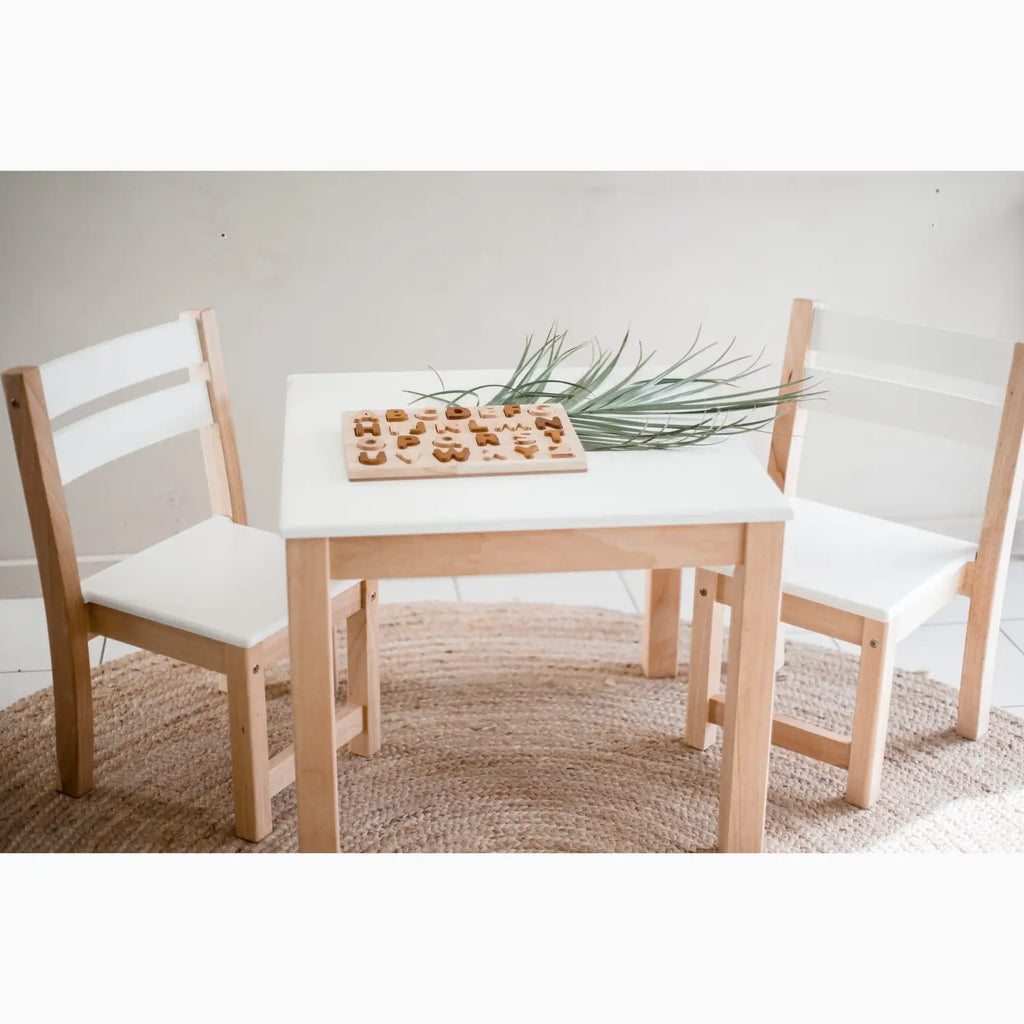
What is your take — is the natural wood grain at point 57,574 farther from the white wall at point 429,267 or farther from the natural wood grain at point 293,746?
the white wall at point 429,267

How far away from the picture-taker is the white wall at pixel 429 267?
9.82 ft

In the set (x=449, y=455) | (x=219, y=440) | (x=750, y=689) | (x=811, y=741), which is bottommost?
(x=811, y=741)

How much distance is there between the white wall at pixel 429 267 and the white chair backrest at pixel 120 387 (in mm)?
→ 690

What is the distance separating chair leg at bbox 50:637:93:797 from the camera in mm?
2201

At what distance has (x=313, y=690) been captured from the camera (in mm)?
1850

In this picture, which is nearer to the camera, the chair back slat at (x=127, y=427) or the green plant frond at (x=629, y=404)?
the green plant frond at (x=629, y=404)

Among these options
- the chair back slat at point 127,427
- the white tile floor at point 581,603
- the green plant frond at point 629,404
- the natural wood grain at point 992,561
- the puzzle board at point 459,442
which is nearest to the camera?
the puzzle board at point 459,442

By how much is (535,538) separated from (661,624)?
1.00 meters

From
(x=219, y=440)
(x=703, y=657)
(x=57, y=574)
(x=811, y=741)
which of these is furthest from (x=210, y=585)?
(x=811, y=741)

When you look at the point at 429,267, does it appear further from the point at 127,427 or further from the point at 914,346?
the point at 914,346

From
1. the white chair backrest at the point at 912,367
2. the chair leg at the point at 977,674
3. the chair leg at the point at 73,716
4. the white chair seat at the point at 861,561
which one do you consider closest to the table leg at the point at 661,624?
the white chair seat at the point at 861,561

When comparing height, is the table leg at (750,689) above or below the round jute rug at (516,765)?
above

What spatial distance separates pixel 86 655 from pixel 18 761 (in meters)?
0.39

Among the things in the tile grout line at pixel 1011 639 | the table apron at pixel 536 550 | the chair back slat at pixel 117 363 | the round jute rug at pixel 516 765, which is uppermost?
the chair back slat at pixel 117 363
